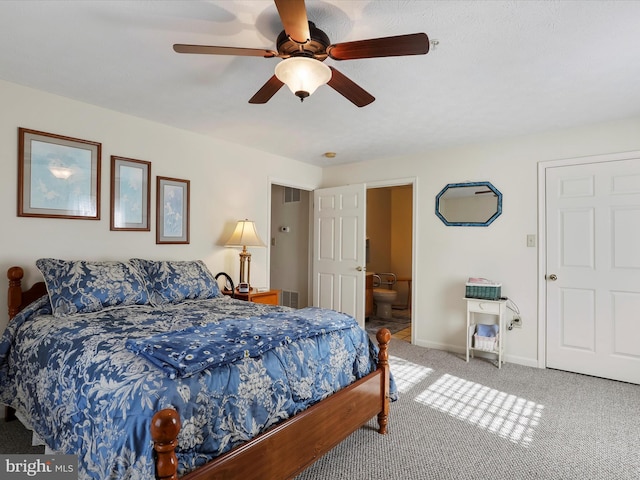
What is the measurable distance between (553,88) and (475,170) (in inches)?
56.8

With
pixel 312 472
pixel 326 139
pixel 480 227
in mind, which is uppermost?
pixel 326 139

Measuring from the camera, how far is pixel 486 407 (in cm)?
272

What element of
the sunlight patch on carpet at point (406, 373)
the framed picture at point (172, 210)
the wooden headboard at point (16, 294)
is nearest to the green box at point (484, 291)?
the sunlight patch on carpet at point (406, 373)

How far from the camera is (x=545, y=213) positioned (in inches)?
142

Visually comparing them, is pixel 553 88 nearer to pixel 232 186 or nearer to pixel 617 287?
pixel 617 287

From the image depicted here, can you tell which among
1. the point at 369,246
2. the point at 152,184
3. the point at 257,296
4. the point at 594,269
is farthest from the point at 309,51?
the point at 369,246

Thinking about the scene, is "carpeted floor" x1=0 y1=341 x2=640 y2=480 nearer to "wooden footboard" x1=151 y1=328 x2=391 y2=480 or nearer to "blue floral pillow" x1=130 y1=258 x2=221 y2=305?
"wooden footboard" x1=151 y1=328 x2=391 y2=480

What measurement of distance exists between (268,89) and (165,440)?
180 centimetres

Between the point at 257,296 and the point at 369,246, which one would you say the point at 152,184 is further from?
the point at 369,246

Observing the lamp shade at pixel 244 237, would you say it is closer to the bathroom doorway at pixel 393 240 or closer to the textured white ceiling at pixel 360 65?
the textured white ceiling at pixel 360 65

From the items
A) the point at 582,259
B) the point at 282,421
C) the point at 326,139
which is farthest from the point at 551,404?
the point at 326,139

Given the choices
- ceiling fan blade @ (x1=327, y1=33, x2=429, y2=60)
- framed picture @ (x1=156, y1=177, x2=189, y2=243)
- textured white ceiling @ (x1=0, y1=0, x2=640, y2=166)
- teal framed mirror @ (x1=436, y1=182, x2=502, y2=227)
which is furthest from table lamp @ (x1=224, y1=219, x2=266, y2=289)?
ceiling fan blade @ (x1=327, y1=33, x2=429, y2=60)

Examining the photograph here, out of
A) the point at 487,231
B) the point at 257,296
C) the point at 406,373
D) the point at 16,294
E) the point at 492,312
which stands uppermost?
the point at 487,231

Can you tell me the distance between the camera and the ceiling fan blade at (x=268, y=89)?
204cm
